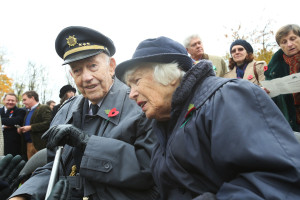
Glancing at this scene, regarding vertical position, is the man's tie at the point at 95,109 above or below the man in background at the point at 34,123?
above

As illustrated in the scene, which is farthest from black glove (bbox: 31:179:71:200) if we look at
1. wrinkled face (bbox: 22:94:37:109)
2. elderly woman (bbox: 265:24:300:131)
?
wrinkled face (bbox: 22:94:37:109)

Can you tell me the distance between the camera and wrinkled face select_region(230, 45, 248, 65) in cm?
409

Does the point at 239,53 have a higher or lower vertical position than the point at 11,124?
higher

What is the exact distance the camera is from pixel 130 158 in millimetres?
1981

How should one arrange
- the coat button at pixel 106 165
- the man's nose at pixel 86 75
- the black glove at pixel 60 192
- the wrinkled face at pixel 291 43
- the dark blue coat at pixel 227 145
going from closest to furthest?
the dark blue coat at pixel 227 145 < the black glove at pixel 60 192 < the coat button at pixel 106 165 < the man's nose at pixel 86 75 < the wrinkled face at pixel 291 43

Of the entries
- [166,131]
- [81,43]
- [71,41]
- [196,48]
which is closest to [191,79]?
[166,131]

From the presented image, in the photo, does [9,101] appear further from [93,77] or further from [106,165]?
[106,165]

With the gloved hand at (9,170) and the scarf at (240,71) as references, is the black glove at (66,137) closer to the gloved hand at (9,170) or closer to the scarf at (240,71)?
the gloved hand at (9,170)

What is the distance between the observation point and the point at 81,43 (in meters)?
2.57

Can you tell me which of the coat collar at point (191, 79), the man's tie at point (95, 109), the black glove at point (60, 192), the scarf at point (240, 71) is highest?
the coat collar at point (191, 79)

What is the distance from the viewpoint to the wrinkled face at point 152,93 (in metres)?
1.78

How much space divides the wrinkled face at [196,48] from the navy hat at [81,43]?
1.81 meters

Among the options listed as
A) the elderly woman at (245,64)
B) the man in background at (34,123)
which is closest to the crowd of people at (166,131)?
the elderly woman at (245,64)

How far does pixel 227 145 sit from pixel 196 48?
320 cm
